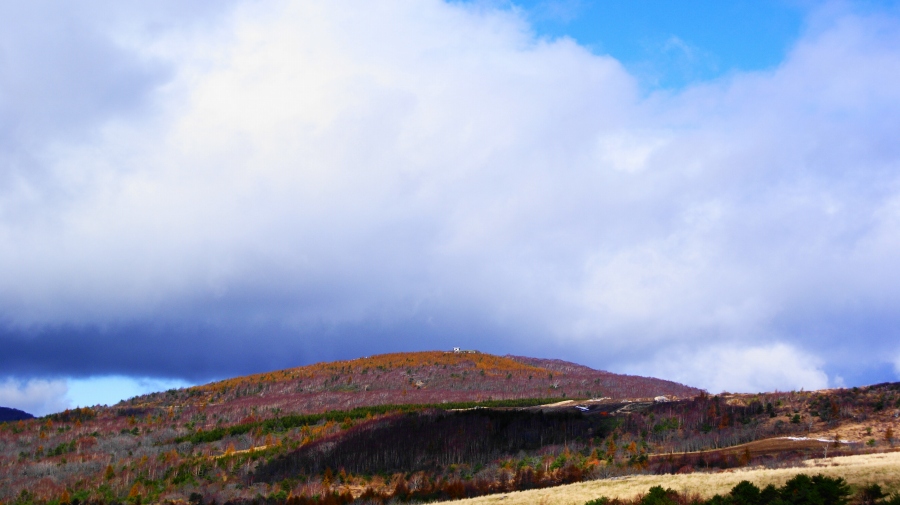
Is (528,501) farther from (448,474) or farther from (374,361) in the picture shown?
(374,361)

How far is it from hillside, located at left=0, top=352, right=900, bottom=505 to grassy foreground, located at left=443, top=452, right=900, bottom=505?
4.33 metres

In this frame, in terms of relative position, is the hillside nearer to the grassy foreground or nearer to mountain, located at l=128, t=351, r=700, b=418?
mountain, located at l=128, t=351, r=700, b=418

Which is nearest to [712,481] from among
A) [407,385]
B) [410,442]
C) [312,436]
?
[410,442]

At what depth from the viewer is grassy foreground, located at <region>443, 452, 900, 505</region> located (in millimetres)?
28172

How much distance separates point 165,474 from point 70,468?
954 cm

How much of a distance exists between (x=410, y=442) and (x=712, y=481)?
3367 cm

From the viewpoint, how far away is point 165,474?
59.9 meters

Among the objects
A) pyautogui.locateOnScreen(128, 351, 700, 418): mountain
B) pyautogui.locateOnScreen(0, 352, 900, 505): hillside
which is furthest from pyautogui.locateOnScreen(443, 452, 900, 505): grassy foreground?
pyautogui.locateOnScreen(128, 351, 700, 418): mountain

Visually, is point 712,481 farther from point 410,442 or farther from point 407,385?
point 407,385

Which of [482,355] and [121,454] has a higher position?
[482,355]

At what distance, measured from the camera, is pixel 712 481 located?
106ft

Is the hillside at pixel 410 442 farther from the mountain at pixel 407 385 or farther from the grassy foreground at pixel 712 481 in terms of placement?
the grassy foreground at pixel 712 481

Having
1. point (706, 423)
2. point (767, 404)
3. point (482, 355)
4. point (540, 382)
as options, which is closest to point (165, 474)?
point (706, 423)

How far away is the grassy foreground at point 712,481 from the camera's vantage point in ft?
92.4
